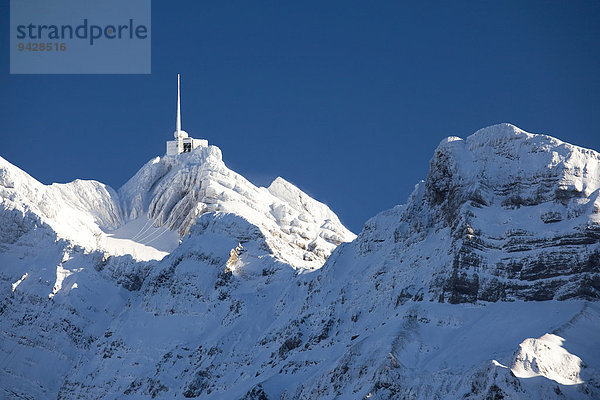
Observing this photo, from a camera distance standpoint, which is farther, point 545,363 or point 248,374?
point 248,374

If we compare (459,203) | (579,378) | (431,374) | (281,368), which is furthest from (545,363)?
(281,368)

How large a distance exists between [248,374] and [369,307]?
21.6 meters

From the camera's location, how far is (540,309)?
157375 millimetres

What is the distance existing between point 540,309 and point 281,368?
4083 cm

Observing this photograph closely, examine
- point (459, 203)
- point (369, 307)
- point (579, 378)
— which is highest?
point (459, 203)

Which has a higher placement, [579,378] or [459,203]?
[459,203]

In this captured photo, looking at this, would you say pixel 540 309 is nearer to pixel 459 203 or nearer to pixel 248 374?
pixel 459 203

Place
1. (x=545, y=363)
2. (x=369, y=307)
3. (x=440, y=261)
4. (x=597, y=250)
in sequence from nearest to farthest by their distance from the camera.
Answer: (x=545, y=363)
(x=597, y=250)
(x=440, y=261)
(x=369, y=307)

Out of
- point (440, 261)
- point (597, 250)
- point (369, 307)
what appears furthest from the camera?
point (369, 307)

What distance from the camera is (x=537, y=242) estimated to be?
541 feet

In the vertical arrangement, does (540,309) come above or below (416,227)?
below

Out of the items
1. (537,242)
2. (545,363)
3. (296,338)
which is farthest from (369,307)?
(545,363)

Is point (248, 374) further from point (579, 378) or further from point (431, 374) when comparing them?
point (579, 378)

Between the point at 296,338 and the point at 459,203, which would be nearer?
the point at 459,203
